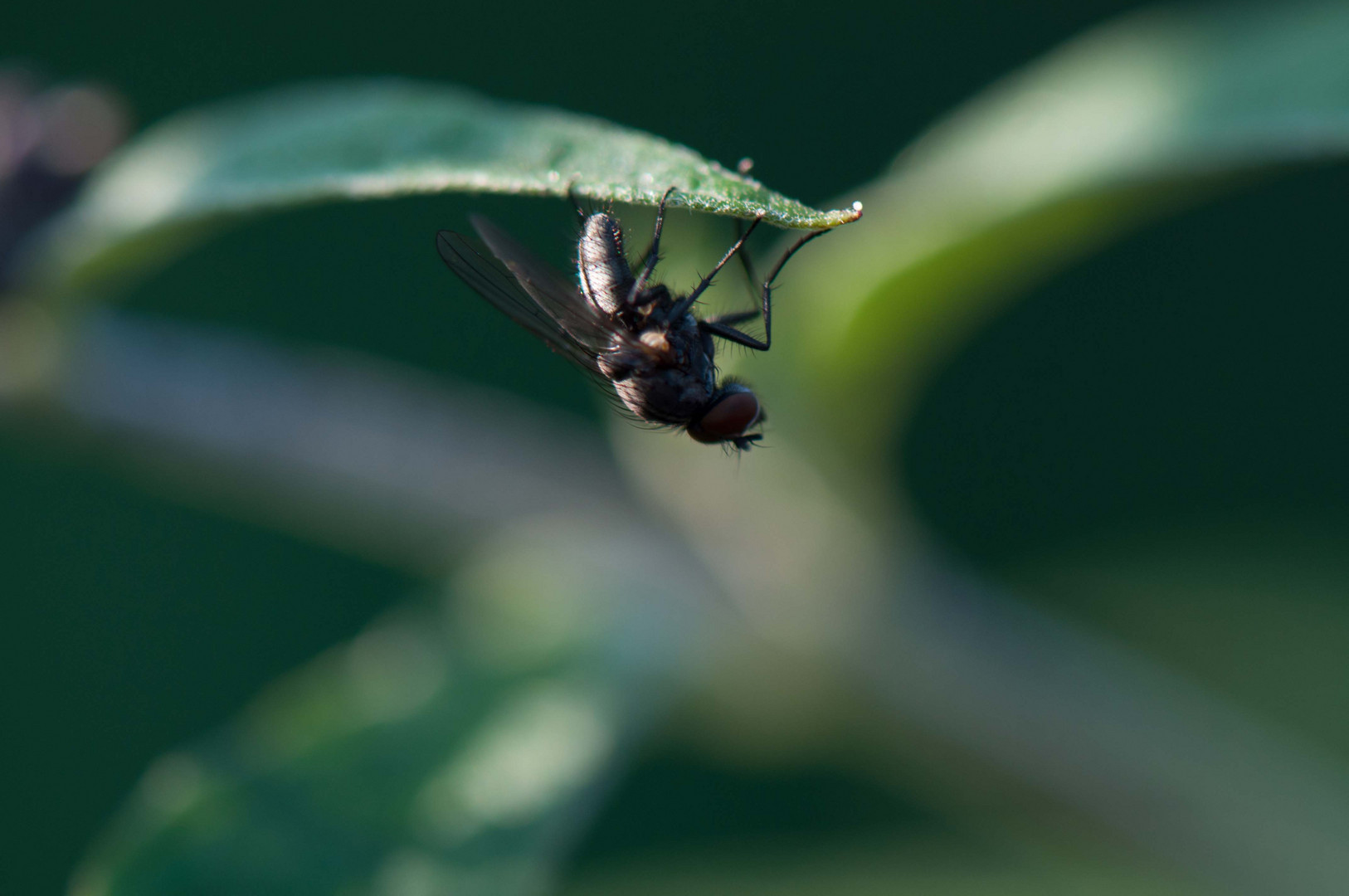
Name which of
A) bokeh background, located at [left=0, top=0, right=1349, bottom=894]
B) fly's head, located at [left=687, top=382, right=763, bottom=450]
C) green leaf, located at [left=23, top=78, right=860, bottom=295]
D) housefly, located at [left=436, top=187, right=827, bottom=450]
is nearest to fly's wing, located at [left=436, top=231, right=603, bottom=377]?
housefly, located at [left=436, top=187, right=827, bottom=450]

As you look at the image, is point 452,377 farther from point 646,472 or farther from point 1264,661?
point 1264,661

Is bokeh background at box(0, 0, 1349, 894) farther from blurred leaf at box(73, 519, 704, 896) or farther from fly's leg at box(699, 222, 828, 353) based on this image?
fly's leg at box(699, 222, 828, 353)

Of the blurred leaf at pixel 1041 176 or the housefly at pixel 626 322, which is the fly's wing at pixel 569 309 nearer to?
the housefly at pixel 626 322

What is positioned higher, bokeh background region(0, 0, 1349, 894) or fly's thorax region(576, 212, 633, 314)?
bokeh background region(0, 0, 1349, 894)

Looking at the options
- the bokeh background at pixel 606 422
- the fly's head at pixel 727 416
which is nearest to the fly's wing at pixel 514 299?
the fly's head at pixel 727 416

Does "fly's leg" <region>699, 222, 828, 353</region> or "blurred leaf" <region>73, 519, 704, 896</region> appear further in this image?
"fly's leg" <region>699, 222, 828, 353</region>

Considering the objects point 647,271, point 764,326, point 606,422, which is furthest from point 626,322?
point 606,422

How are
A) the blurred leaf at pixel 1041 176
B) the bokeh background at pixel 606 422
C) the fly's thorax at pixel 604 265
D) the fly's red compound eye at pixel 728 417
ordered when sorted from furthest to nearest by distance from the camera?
the bokeh background at pixel 606 422
the fly's thorax at pixel 604 265
the fly's red compound eye at pixel 728 417
the blurred leaf at pixel 1041 176
